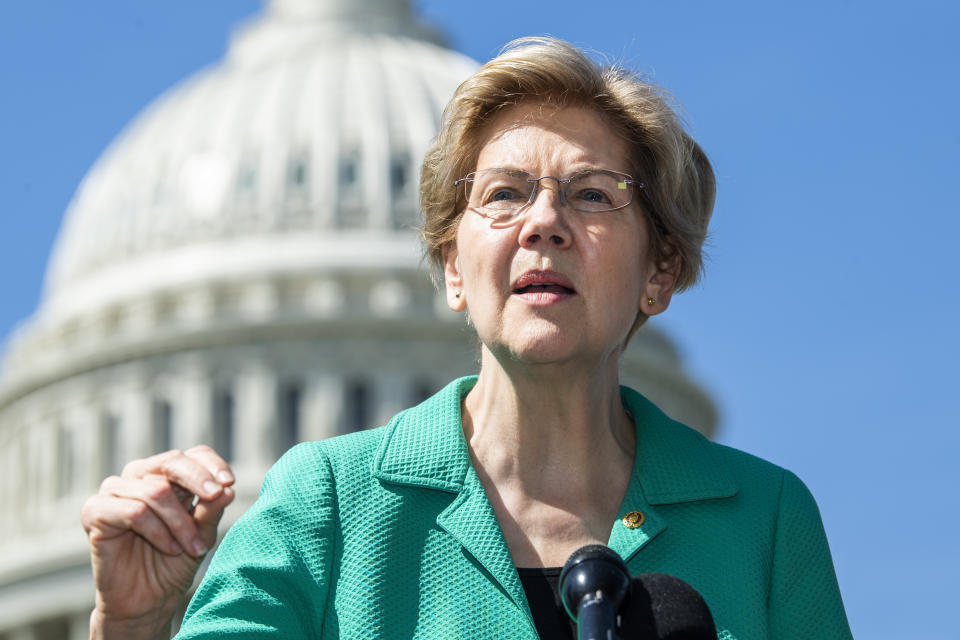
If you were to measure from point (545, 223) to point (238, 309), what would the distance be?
60933mm

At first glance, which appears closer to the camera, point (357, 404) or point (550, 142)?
point (550, 142)

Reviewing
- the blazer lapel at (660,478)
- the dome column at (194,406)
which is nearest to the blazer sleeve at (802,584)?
the blazer lapel at (660,478)

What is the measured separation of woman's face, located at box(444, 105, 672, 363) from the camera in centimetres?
400

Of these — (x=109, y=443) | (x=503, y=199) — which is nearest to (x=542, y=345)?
(x=503, y=199)

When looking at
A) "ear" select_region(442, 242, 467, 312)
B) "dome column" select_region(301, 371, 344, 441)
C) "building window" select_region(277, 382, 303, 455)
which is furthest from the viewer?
"building window" select_region(277, 382, 303, 455)

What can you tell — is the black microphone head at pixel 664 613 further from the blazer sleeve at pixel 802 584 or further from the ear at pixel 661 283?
the ear at pixel 661 283

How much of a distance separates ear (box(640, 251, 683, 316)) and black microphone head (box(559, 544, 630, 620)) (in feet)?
5.19

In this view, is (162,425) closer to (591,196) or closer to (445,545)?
(591,196)

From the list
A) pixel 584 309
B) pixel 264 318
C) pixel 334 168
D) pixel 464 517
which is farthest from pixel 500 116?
pixel 334 168

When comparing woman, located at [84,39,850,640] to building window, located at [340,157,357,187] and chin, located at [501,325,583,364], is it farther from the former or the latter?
building window, located at [340,157,357,187]

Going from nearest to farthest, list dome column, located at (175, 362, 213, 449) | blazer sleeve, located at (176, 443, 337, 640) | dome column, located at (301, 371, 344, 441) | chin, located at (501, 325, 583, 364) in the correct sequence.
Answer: blazer sleeve, located at (176, 443, 337, 640) → chin, located at (501, 325, 583, 364) → dome column, located at (301, 371, 344, 441) → dome column, located at (175, 362, 213, 449)

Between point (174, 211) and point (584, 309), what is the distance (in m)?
67.3

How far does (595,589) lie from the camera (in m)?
2.95

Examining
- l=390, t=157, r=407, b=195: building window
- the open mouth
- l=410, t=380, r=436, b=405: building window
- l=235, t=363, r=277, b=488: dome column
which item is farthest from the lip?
l=390, t=157, r=407, b=195: building window
